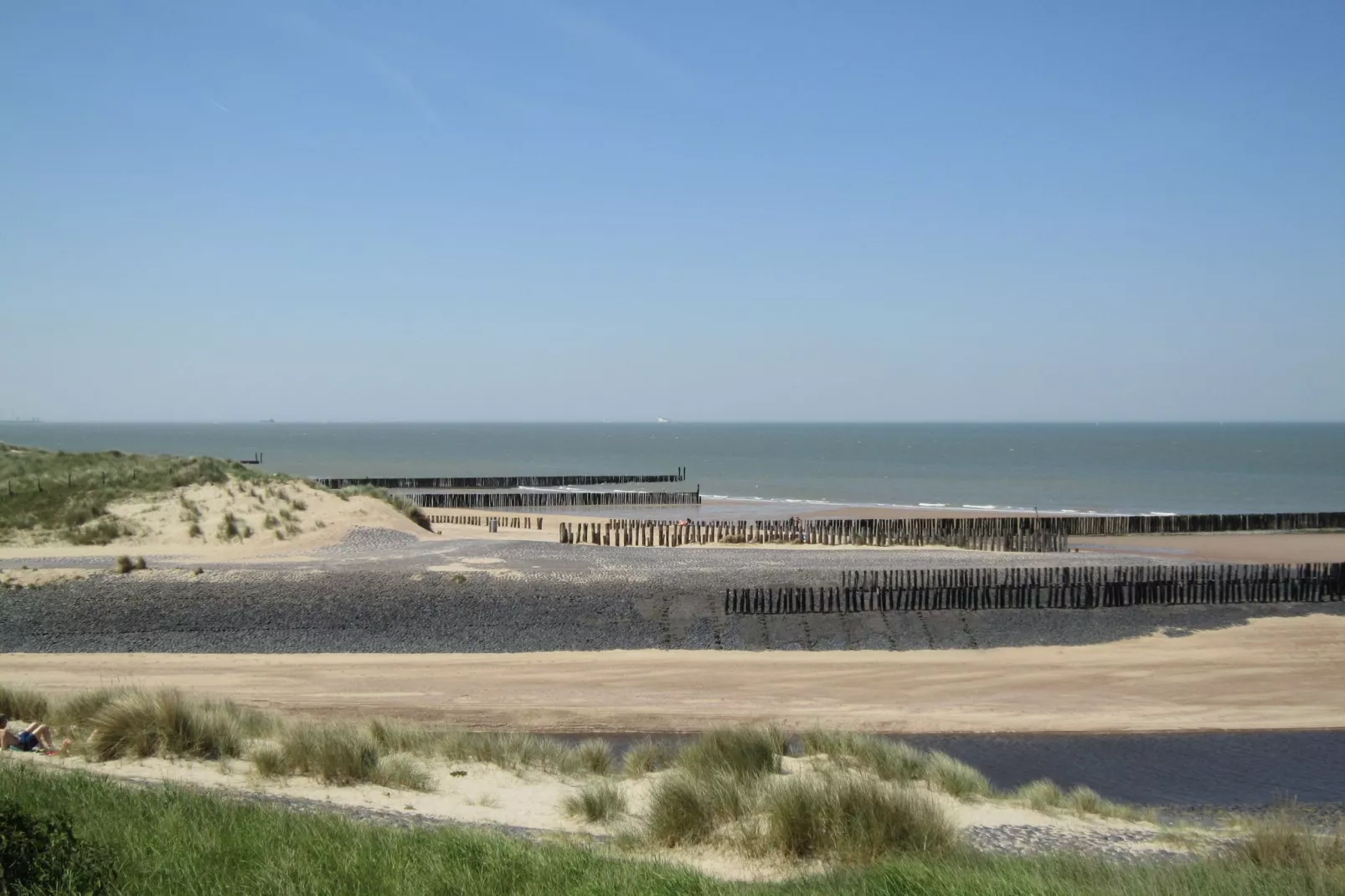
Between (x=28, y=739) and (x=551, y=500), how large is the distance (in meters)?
50.2

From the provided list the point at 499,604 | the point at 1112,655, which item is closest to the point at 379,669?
the point at 499,604

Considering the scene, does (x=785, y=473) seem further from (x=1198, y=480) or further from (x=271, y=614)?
(x=271, y=614)

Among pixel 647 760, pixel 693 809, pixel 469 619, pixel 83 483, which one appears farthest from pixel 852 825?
pixel 83 483

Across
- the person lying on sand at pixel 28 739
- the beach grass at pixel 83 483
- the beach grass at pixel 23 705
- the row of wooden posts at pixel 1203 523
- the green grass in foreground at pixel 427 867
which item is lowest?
the row of wooden posts at pixel 1203 523

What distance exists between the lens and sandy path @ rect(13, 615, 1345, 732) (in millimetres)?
17312

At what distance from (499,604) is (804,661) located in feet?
24.6

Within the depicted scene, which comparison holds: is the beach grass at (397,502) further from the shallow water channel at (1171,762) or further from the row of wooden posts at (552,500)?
the shallow water channel at (1171,762)

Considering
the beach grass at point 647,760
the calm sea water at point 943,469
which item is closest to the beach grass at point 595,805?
the beach grass at point 647,760

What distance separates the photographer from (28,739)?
11297 mm

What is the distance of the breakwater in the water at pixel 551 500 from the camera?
58.9 metres

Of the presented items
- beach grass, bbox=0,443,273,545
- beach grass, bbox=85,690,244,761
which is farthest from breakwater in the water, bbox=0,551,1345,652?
beach grass, bbox=85,690,244,761

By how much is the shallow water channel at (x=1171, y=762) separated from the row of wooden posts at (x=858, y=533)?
21.4 m

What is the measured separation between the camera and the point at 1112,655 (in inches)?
888

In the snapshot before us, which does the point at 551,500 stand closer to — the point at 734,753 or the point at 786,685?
the point at 786,685
